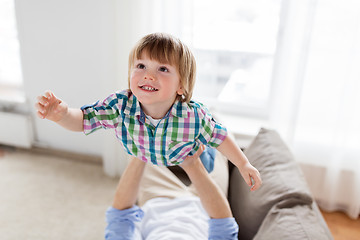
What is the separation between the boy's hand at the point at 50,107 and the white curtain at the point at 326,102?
1441mm

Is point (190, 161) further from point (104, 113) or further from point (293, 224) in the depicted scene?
point (293, 224)

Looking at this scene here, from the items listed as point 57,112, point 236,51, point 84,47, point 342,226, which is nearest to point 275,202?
point 57,112

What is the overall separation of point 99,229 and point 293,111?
1.25m

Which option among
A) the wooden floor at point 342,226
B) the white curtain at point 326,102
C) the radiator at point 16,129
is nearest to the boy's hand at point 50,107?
the white curtain at point 326,102

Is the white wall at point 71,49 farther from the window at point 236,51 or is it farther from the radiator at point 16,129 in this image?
the window at point 236,51

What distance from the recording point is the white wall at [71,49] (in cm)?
217

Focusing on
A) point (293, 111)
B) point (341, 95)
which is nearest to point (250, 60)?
point (293, 111)

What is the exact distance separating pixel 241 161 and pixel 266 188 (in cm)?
56

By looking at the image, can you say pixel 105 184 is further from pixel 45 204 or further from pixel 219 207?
pixel 219 207

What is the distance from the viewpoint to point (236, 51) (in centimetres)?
229

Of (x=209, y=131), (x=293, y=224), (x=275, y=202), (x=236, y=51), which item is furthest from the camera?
(x=236, y=51)

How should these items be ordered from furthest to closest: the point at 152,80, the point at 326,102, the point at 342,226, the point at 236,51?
the point at 236,51 < the point at 342,226 < the point at 326,102 < the point at 152,80

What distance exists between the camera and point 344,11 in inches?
72.3

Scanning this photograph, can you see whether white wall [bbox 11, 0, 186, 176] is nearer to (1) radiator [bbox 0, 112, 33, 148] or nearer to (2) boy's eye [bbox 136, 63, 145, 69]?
(1) radiator [bbox 0, 112, 33, 148]
